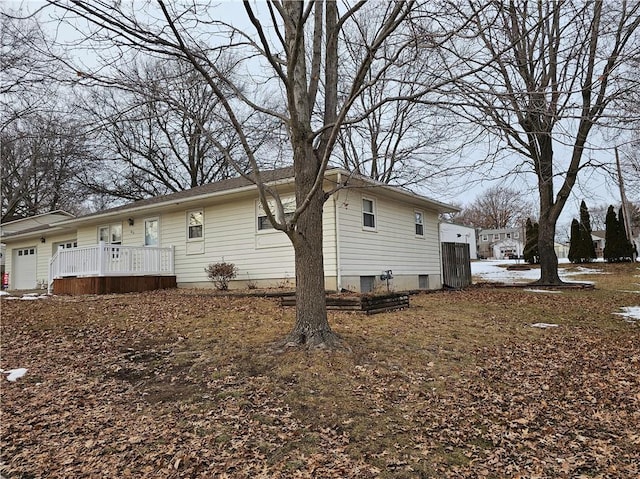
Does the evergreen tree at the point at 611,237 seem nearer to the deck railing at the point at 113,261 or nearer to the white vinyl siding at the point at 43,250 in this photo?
the deck railing at the point at 113,261

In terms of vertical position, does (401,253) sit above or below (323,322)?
above

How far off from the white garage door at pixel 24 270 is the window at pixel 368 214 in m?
19.1

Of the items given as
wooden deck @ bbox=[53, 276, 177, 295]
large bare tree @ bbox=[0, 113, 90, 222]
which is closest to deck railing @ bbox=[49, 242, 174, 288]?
wooden deck @ bbox=[53, 276, 177, 295]

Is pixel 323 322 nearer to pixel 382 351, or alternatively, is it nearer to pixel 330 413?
pixel 382 351

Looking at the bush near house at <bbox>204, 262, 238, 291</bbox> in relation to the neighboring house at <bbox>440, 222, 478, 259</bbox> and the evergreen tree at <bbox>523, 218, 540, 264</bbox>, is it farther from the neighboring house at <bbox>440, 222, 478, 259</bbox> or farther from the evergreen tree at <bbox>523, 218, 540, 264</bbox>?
the neighboring house at <bbox>440, 222, 478, 259</bbox>

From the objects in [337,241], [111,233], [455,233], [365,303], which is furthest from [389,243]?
[455,233]

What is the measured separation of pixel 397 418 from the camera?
3951 millimetres

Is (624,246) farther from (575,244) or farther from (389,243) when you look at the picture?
(389,243)

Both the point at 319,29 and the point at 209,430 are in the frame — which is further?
the point at 319,29

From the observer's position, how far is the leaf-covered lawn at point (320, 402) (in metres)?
3.28

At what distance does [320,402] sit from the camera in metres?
4.22

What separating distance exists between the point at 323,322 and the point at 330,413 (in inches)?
66.2

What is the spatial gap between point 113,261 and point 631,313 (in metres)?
14.1

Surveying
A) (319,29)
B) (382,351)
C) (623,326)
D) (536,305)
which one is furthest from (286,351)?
(536,305)
